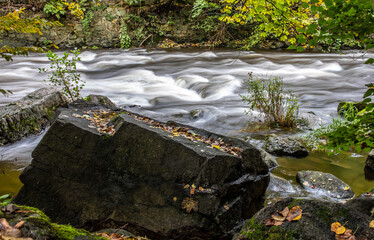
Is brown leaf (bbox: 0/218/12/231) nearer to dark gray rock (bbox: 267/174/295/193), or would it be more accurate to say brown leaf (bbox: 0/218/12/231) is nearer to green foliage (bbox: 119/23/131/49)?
dark gray rock (bbox: 267/174/295/193)

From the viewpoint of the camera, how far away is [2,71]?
11.3 m

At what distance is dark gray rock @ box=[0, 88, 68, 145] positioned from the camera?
5.59 metres

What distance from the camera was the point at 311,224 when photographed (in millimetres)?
1979

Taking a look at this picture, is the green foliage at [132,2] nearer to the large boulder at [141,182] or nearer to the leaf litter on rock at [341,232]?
the large boulder at [141,182]

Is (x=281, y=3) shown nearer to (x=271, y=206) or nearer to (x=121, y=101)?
(x=271, y=206)

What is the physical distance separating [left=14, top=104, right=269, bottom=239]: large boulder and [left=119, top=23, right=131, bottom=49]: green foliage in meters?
14.8

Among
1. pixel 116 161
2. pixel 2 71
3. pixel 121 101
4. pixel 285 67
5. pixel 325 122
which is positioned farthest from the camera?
pixel 285 67

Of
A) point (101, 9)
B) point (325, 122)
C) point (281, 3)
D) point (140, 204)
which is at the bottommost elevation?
point (325, 122)

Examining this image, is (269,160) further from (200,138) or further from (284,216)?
(284,216)

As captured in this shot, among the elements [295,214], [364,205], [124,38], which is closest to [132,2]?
[124,38]

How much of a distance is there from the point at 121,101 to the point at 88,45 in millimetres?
10784

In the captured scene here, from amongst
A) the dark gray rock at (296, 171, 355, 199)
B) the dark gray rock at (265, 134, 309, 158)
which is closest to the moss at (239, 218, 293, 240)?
the dark gray rock at (296, 171, 355, 199)

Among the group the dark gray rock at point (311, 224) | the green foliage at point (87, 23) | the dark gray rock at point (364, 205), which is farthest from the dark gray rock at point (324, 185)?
the green foliage at point (87, 23)

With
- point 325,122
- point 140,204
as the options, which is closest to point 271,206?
point 140,204
